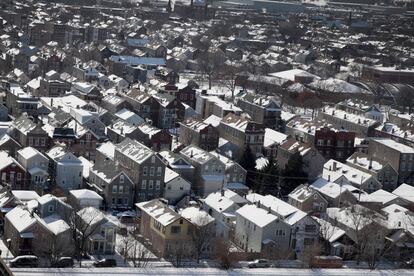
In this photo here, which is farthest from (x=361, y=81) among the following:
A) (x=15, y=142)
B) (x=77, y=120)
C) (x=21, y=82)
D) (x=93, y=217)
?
(x=93, y=217)

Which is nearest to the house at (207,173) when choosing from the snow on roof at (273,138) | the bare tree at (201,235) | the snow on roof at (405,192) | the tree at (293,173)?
the tree at (293,173)

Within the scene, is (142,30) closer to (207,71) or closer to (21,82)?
(207,71)

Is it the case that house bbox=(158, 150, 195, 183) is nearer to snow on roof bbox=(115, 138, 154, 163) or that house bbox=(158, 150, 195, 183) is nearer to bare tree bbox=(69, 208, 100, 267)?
snow on roof bbox=(115, 138, 154, 163)

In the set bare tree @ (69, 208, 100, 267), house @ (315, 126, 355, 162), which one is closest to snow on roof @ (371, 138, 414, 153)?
house @ (315, 126, 355, 162)

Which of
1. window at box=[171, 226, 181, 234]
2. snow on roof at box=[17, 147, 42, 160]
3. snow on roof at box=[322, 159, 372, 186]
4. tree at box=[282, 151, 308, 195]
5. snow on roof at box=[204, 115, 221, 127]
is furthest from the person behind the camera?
snow on roof at box=[204, 115, 221, 127]

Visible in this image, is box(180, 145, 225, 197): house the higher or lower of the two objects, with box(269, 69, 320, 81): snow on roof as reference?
higher

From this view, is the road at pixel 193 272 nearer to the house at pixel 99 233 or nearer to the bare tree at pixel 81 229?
the bare tree at pixel 81 229
